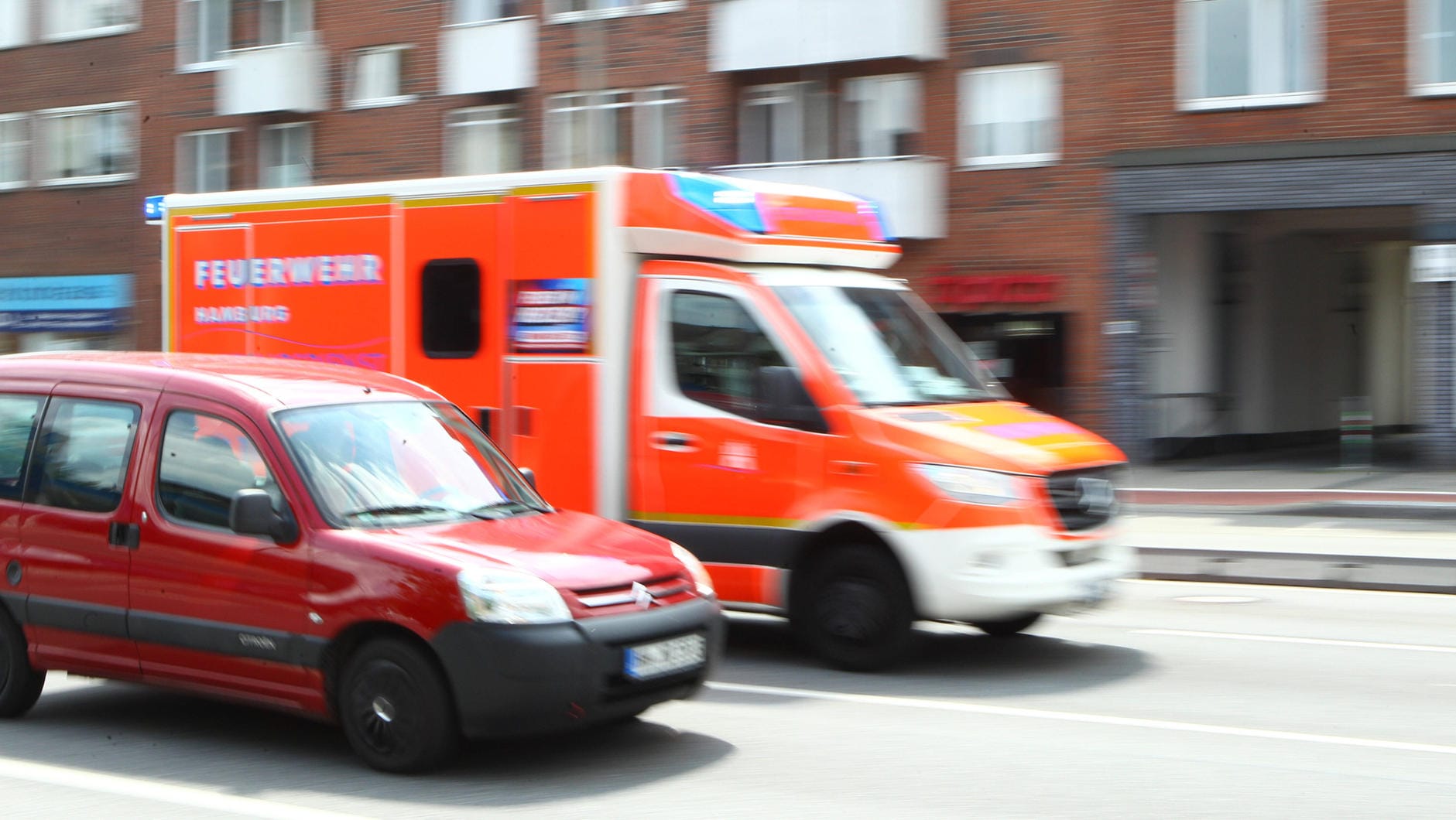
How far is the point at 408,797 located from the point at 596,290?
4113 mm

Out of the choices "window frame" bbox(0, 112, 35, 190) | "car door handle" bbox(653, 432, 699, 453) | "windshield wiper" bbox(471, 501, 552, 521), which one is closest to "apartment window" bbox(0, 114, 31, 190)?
"window frame" bbox(0, 112, 35, 190)

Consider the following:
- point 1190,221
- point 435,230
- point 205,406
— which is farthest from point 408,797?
point 1190,221

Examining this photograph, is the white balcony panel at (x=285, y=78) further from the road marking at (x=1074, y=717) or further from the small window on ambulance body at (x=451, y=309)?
the road marking at (x=1074, y=717)

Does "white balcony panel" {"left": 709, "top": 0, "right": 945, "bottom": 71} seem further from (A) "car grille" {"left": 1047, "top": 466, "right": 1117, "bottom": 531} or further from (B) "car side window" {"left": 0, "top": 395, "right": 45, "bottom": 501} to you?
(B) "car side window" {"left": 0, "top": 395, "right": 45, "bottom": 501}

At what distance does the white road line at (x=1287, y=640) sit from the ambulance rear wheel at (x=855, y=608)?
229cm

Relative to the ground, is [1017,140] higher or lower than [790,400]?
higher

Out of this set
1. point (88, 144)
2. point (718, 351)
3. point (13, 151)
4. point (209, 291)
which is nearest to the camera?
point (718, 351)

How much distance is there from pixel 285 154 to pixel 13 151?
7842 mm

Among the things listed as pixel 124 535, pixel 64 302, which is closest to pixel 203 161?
pixel 64 302

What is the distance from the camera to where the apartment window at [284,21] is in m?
32.2

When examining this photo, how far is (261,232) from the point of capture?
427 inches

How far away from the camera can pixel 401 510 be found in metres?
6.60

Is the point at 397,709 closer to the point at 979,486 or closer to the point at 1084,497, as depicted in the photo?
the point at 979,486

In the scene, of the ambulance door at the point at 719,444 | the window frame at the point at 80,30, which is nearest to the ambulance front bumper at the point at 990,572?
the ambulance door at the point at 719,444
